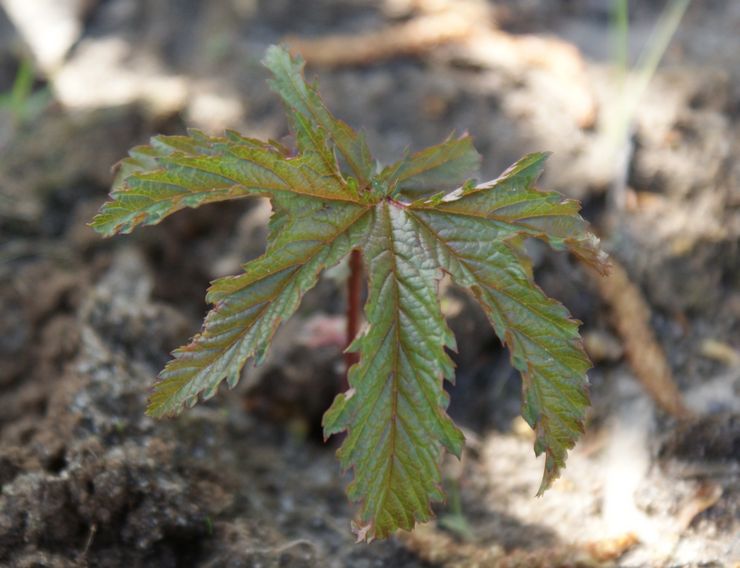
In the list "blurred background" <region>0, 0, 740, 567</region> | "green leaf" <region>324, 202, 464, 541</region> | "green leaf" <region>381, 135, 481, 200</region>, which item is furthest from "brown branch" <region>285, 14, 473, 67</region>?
"green leaf" <region>324, 202, 464, 541</region>

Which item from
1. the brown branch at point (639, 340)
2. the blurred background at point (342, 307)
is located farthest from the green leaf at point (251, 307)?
the brown branch at point (639, 340)

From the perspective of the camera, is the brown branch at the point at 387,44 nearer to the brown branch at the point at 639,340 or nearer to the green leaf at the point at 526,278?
the brown branch at the point at 639,340

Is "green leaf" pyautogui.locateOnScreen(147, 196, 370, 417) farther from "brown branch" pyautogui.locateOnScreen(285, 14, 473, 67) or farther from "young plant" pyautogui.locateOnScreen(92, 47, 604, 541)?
"brown branch" pyautogui.locateOnScreen(285, 14, 473, 67)

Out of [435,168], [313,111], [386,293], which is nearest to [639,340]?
[435,168]

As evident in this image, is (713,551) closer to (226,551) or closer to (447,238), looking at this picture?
(447,238)

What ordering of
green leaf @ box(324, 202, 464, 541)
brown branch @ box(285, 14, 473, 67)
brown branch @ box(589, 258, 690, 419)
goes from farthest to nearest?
brown branch @ box(285, 14, 473, 67) → brown branch @ box(589, 258, 690, 419) → green leaf @ box(324, 202, 464, 541)

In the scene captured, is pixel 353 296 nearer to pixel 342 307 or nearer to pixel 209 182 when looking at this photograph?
pixel 209 182

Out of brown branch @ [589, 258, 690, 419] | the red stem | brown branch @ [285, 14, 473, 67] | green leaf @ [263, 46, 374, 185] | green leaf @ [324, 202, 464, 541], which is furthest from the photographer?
brown branch @ [285, 14, 473, 67]
